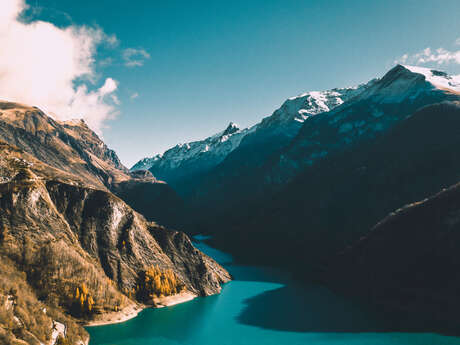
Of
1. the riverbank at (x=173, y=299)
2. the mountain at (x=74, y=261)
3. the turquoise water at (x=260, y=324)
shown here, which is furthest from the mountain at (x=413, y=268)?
the mountain at (x=74, y=261)

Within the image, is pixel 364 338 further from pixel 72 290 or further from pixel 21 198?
pixel 21 198

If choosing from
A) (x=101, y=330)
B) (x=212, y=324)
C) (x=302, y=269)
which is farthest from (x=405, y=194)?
(x=101, y=330)

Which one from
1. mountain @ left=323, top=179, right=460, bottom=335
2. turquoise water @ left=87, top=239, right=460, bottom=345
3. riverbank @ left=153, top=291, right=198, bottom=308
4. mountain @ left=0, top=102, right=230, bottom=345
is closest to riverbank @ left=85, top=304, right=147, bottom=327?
mountain @ left=0, top=102, right=230, bottom=345

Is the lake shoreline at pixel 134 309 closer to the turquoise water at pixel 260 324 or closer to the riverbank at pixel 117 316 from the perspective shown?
the riverbank at pixel 117 316

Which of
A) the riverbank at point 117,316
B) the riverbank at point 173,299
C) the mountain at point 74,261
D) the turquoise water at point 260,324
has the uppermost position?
the mountain at point 74,261

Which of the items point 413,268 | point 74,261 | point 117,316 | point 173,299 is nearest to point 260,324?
point 173,299
